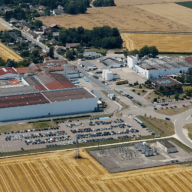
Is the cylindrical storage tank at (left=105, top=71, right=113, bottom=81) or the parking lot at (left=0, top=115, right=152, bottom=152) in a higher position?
the cylindrical storage tank at (left=105, top=71, right=113, bottom=81)

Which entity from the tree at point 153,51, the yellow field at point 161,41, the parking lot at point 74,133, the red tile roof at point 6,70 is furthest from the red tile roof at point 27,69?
the yellow field at point 161,41

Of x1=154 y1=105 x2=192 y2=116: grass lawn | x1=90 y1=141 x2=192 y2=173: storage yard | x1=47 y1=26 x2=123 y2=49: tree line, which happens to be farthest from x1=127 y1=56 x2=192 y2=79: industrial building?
x1=90 y1=141 x2=192 y2=173: storage yard

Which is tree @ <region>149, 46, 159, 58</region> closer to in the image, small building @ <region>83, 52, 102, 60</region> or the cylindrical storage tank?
small building @ <region>83, 52, 102, 60</region>

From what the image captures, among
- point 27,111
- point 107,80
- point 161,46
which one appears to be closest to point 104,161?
point 27,111

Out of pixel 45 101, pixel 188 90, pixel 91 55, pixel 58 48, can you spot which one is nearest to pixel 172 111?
pixel 188 90

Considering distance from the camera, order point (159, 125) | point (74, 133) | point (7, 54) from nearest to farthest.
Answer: point (74, 133) → point (159, 125) → point (7, 54)

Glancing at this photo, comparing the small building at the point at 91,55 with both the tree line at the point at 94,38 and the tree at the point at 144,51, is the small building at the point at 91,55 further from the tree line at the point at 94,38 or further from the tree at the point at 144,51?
the tree at the point at 144,51

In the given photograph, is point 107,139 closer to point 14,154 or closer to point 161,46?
point 14,154

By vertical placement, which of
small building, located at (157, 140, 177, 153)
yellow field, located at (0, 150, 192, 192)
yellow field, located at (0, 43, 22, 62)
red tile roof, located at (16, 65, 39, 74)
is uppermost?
red tile roof, located at (16, 65, 39, 74)

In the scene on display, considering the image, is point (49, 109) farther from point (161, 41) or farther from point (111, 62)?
point (161, 41)
